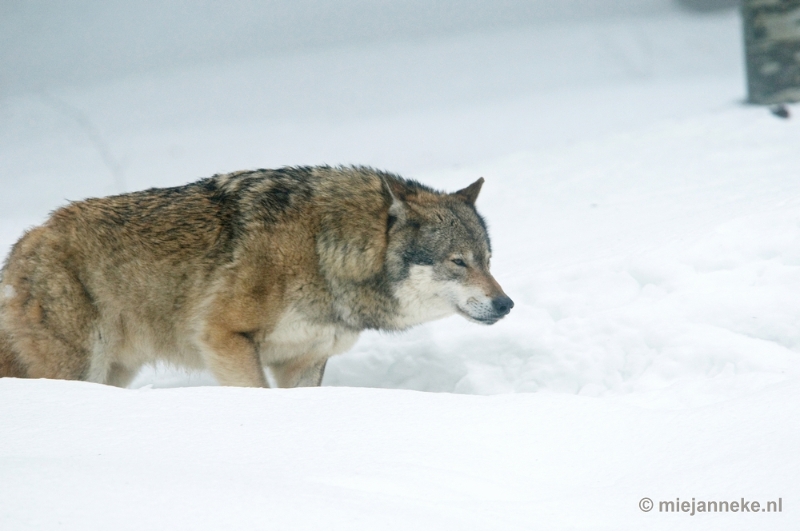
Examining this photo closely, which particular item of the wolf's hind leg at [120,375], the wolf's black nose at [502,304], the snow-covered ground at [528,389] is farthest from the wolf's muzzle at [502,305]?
the wolf's hind leg at [120,375]

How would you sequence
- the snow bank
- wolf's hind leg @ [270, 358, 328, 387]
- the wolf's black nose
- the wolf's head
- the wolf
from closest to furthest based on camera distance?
the snow bank
the wolf
the wolf's black nose
the wolf's head
wolf's hind leg @ [270, 358, 328, 387]

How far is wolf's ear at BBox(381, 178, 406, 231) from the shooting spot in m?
4.66

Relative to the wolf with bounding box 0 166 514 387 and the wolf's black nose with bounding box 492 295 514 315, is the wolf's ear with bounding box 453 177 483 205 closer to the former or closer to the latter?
the wolf with bounding box 0 166 514 387

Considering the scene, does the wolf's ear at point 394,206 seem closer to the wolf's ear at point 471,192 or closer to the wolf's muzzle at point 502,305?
the wolf's ear at point 471,192

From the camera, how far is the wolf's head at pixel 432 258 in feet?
15.2

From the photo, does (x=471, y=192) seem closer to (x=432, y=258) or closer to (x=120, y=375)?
(x=432, y=258)

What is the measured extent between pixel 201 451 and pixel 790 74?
30.8 ft

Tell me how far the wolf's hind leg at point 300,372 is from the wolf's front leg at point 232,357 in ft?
1.66

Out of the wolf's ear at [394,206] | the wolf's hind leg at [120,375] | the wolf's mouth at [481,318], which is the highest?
the wolf's ear at [394,206]

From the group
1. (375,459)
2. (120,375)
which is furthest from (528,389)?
(120,375)

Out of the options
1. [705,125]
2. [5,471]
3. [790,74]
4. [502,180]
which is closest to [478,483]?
[5,471]

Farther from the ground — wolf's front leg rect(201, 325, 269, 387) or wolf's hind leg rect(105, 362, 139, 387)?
wolf's front leg rect(201, 325, 269, 387)

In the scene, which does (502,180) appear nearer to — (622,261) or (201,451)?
(622,261)

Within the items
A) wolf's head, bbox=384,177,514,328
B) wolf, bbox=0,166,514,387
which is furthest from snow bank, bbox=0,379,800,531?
wolf's head, bbox=384,177,514,328
